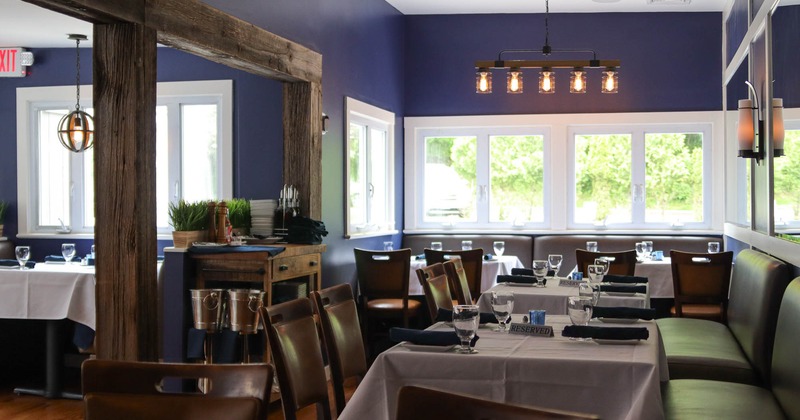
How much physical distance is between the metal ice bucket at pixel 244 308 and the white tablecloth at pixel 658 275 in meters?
3.58

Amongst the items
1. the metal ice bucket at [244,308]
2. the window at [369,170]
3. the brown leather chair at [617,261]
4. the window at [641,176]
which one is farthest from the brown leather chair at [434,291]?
the window at [641,176]

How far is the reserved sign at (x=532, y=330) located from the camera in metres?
3.25

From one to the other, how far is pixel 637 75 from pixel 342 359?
6.28m

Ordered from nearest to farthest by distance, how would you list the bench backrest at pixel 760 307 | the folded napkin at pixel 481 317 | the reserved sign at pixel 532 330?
the reserved sign at pixel 532 330, the folded napkin at pixel 481 317, the bench backrest at pixel 760 307

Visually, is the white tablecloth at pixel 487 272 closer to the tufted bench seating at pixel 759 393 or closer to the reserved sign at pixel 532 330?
the tufted bench seating at pixel 759 393

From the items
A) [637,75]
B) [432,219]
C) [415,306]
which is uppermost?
[637,75]

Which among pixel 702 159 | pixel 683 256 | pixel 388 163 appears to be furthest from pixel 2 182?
pixel 702 159

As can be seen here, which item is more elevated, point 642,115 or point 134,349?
point 642,115

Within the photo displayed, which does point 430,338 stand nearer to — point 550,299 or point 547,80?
point 550,299

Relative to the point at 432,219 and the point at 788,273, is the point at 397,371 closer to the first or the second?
the point at 788,273

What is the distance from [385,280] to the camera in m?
6.80

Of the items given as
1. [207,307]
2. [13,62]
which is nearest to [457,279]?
[207,307]

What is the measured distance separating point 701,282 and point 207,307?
3579 mm

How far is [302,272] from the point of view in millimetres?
5891
